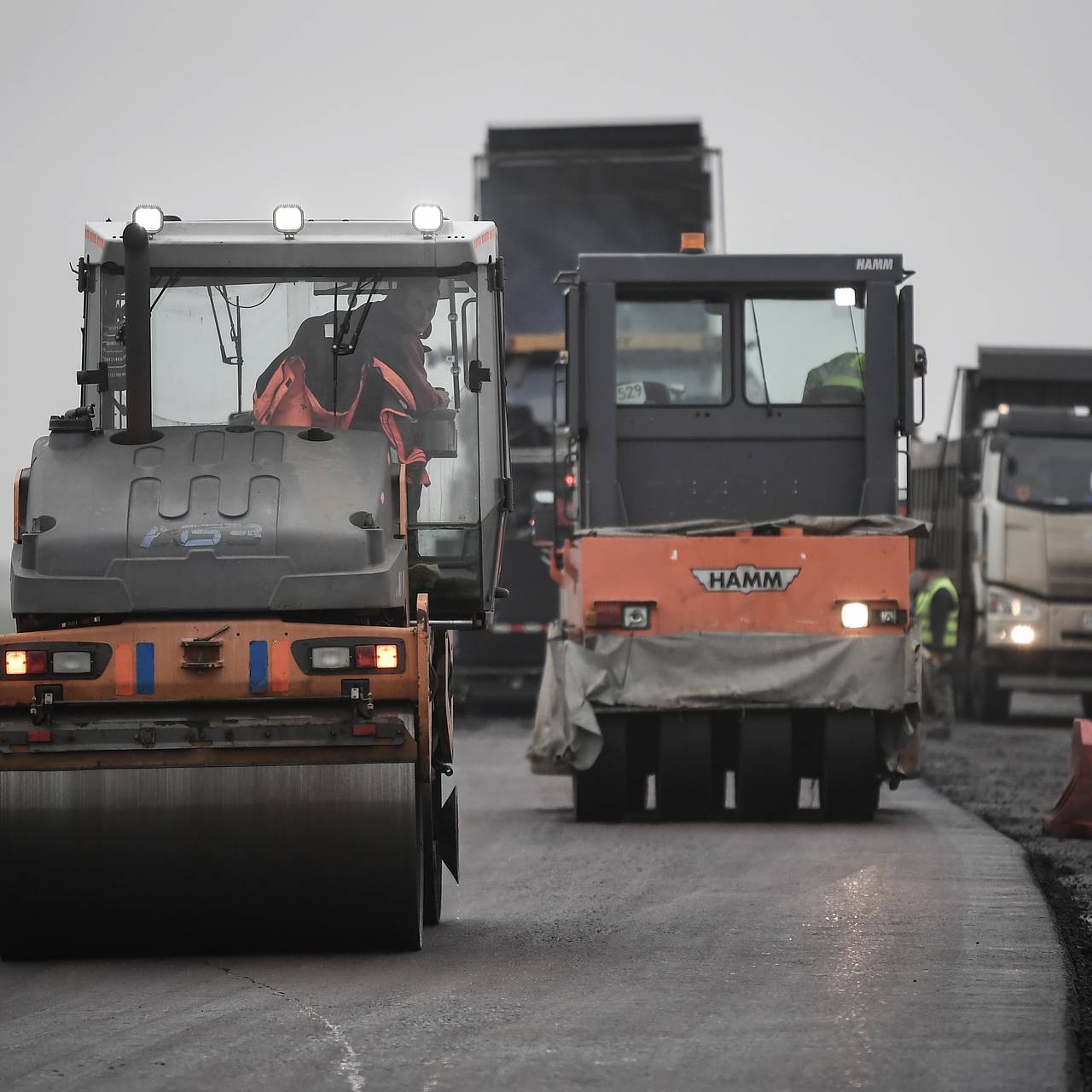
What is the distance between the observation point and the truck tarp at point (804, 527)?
1505cm

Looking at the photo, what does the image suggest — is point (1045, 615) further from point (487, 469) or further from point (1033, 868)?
point (487, 469)

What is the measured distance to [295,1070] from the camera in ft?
22.9

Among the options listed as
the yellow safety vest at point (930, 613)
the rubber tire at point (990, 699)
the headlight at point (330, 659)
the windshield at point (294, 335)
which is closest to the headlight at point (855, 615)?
the windshield at point (294, 335)

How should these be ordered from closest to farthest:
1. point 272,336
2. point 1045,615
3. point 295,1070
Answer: point 295,1070 → point 272,336 → point 1045,615

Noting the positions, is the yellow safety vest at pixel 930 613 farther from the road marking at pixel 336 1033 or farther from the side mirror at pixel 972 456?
the road marking at pixel 336 1033

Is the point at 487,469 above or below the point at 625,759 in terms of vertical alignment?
above

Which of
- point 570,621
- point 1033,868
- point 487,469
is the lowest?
point 1033,868

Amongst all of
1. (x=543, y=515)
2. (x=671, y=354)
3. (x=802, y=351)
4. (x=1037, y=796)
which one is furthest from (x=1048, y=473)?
(x=671, y=354)

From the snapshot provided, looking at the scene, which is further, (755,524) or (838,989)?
(755,524)

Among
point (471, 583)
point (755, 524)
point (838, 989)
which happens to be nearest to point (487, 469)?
point (471, 583)

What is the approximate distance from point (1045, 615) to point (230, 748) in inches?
740

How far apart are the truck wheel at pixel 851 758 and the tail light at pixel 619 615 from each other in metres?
1.33

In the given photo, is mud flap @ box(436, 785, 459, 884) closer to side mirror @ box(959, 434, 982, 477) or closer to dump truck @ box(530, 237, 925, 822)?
dump truck @ box(530, 237, 925, 822)

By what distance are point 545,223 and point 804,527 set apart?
1249 centimetres
